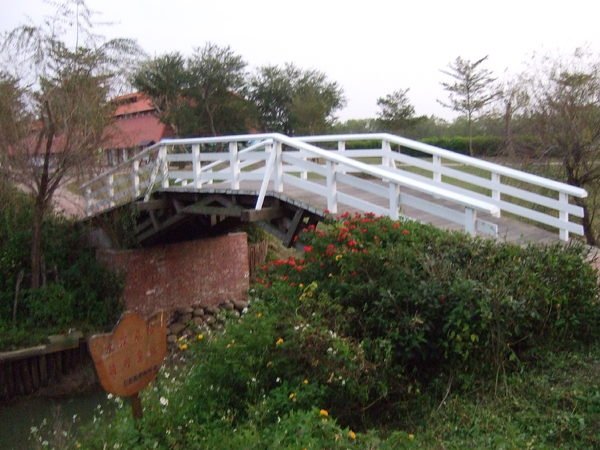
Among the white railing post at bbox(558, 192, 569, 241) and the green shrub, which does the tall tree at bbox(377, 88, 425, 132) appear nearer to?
the green shrub

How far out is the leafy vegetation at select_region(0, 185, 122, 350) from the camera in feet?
44.3

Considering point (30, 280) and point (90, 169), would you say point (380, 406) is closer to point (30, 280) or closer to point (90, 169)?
point (90, 169)

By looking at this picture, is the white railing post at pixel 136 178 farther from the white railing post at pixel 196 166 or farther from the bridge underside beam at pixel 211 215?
the white railing post at pixel 196 166

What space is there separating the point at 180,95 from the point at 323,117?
809 centimetres

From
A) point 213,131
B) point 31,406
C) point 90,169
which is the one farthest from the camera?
point 213,131

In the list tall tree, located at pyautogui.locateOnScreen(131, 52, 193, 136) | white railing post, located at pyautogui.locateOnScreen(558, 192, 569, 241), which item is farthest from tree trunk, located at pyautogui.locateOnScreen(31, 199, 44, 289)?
tall tree, located at pyautogui.locateOnScreen(131, 52, 193, 136)

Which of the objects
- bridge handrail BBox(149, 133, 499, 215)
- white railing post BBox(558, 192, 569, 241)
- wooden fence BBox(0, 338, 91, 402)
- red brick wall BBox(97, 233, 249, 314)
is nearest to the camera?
bridge handrail BBox(149, 133, 499, 215)

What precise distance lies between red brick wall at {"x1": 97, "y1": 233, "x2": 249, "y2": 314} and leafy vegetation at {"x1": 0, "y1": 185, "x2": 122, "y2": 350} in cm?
50

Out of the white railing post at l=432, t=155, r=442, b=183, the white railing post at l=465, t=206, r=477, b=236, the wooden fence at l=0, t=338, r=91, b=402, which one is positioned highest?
the white railing post at l=432, t=155, r=442, b=183

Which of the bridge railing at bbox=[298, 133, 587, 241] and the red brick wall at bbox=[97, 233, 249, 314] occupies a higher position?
the bridge railing at bbox=[298, 133, 587, 241]

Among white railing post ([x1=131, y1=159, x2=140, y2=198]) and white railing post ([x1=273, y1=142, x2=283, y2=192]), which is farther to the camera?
white railing post ([x1=131, y1=159, x2=140, y2=198])

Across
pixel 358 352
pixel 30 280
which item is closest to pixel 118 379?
pixel 358 352

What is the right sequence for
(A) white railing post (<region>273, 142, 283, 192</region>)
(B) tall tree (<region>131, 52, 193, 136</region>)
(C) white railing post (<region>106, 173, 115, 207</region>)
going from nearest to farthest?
(A) white railing post (<region>273, 142, 283, 192</region>)
(C) white railing post (<region>106, 173, 115, 207</region>)
(B) tall tree (<region>131, 52, 193, 136</region>)

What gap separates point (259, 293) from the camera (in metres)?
6.18
